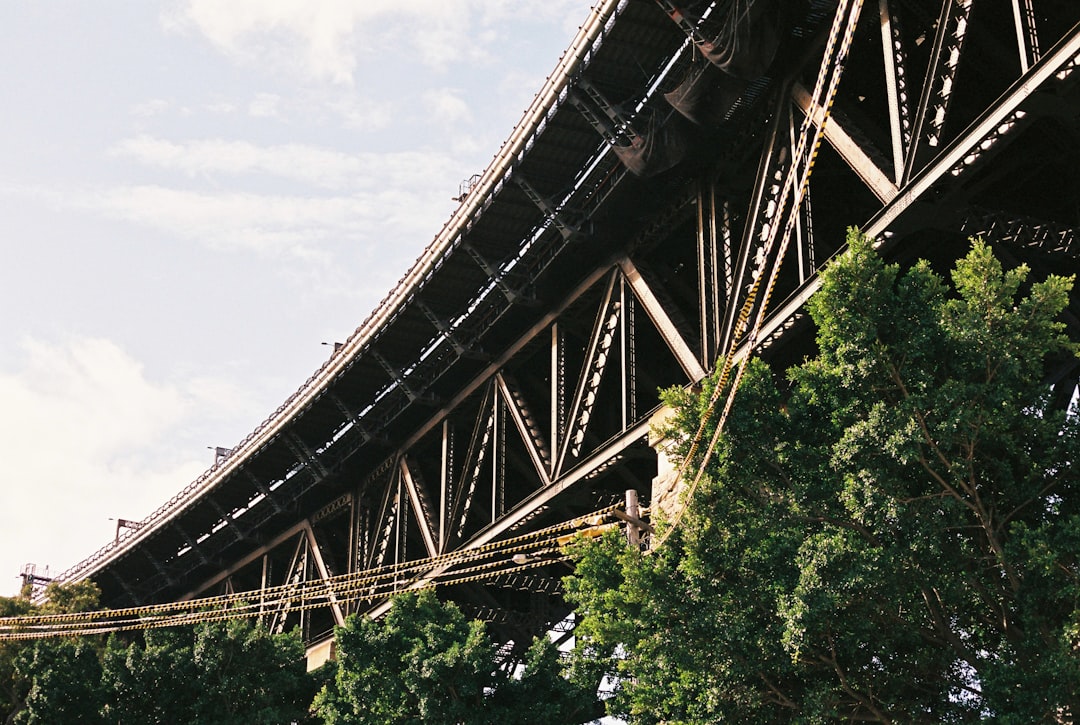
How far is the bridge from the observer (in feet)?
76.1

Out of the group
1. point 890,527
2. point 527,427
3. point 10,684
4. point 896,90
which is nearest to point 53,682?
point 10,684

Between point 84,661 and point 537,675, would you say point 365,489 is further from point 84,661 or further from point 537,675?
point 537,675

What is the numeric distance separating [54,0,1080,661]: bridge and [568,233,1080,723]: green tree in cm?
332

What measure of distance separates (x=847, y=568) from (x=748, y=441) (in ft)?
9.78

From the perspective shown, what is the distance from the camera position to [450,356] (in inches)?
1576

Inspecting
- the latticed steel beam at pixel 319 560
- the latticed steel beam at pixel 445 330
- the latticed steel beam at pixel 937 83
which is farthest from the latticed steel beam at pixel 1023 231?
the latticed steel beam at pixel 319 560

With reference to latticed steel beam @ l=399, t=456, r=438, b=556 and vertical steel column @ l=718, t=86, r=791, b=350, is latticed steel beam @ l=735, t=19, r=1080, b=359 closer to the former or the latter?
vertical steel column @ l=718, t=86, r=791, b=350

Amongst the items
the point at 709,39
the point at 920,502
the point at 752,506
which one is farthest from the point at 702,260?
the point at 920,502

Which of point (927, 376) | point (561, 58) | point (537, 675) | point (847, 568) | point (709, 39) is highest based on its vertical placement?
point (561, 58)

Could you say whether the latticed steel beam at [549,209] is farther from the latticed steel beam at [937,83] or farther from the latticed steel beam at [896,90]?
the latticed steel beam at [937,83]

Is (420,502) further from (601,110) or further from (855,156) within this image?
(855,156)

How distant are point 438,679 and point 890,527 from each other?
13.1m

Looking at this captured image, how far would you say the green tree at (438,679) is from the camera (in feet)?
92.0

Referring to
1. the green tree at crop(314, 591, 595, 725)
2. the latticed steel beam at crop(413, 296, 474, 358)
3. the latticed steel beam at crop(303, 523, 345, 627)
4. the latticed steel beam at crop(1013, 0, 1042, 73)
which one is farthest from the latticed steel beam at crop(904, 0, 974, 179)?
the latticed steel beam at crop(303, 523, 345, 627)
